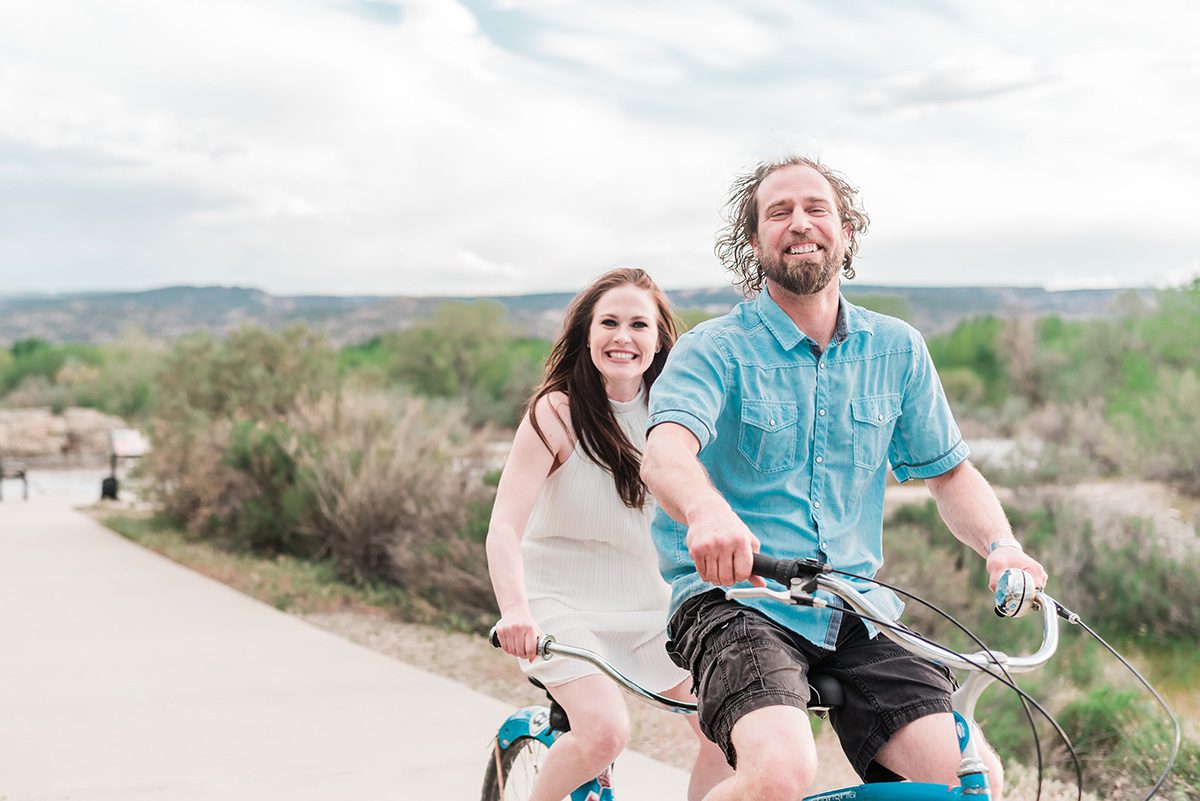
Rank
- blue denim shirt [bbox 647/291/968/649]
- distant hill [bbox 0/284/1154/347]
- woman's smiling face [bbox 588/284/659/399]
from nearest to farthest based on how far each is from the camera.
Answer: blue denim shirt [bbox 647/291/968/649] → woman's smiling face [bbox 588/284/659/399] → distant hill [bbox 0/284/1154/347]

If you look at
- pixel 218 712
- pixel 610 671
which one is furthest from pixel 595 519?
pixel 218 712

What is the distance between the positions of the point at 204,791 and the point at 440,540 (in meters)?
4.97

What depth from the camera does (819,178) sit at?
285 centimetres

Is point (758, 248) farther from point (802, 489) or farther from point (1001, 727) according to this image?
point (1001, 727)

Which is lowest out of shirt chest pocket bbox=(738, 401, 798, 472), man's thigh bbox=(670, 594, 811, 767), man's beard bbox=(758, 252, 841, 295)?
man's thigh bbox=(670, 594, 811, 767)

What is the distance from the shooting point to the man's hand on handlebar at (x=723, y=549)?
2.25 metres

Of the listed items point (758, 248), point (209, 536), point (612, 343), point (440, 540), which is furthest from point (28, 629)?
point (758, 248)

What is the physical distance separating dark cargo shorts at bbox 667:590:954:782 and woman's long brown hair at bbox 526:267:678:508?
2.42 ft

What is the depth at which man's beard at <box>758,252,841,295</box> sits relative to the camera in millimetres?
2812

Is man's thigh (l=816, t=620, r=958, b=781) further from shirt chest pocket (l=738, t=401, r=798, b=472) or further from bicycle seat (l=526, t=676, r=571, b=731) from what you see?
bicycle seat (l=526, t=676, r=571, b=731)

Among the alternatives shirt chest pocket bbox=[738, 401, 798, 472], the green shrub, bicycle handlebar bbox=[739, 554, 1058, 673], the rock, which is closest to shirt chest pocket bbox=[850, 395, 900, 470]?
shirt chest pocket bbox=[738, 401, 798, 472]

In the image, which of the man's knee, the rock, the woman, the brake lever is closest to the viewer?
the brake lever

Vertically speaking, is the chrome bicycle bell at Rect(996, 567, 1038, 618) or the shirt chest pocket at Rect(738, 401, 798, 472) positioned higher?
the shirt chest pocket at Rect(738, 401, 798, 472)

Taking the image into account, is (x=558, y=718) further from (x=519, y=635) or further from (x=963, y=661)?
(x=963, y=661)
